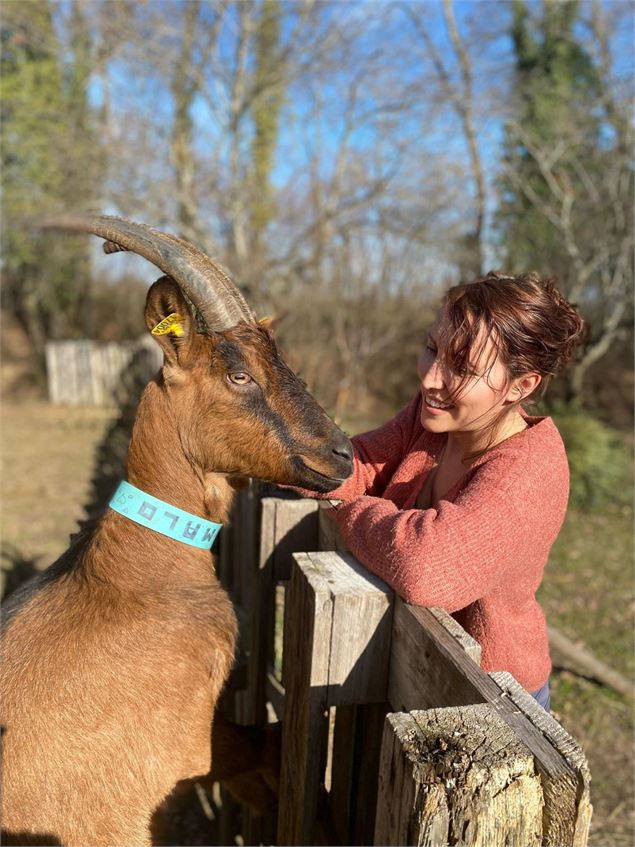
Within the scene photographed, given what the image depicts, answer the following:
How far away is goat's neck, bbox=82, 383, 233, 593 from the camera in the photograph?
2.07 metres

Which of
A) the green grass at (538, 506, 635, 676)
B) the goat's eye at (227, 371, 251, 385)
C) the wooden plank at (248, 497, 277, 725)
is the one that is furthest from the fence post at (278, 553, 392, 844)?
the green grass at (538, 506, 635, 676)

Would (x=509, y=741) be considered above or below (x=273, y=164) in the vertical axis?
below

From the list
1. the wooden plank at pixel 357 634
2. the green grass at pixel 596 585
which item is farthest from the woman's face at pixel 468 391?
the green grass at pixel 596 585

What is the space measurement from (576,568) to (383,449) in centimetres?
571

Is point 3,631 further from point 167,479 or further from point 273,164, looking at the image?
point 273,164

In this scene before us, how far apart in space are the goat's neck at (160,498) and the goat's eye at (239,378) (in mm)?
240

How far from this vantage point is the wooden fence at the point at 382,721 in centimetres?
104

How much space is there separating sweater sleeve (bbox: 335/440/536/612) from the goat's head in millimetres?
429

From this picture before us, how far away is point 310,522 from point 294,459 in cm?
32

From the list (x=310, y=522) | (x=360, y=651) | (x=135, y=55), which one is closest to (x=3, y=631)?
(x=310, y=522)

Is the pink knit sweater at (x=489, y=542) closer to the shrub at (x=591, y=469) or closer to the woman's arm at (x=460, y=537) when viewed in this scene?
the woman's arm at (x=460, y=537)

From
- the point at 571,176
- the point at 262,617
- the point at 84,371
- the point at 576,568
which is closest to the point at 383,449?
the point at 262,617

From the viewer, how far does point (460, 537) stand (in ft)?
5.25

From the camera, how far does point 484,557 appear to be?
162cm
